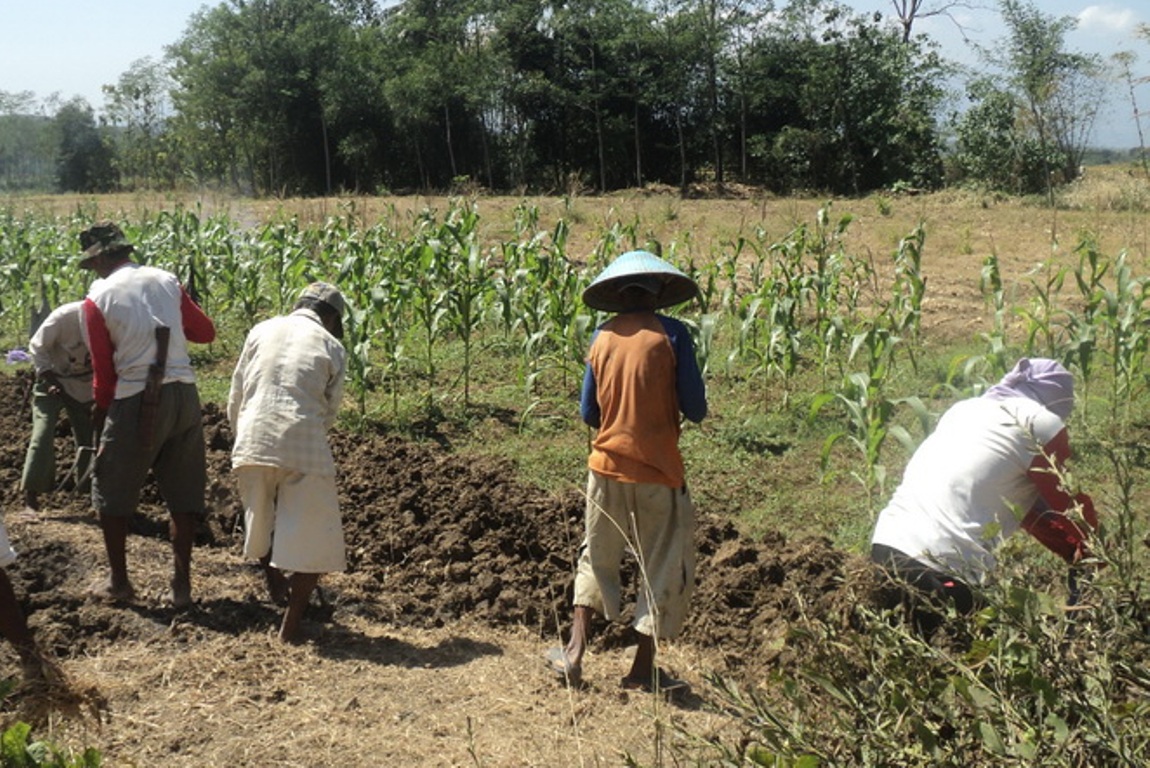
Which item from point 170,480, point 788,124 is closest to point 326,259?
point 170,480

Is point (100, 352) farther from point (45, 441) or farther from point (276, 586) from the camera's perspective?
→ point (45, 441)

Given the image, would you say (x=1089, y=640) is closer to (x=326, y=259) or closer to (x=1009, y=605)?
(x=1009, y=605)

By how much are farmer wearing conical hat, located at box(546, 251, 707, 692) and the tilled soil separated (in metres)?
0.33

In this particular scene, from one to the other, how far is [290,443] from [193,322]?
1.09 meters

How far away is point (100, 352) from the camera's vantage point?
583 cm

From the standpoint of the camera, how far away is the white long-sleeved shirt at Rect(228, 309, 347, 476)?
5379mm

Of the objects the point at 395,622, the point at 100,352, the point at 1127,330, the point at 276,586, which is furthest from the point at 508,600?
the point at 1127,330

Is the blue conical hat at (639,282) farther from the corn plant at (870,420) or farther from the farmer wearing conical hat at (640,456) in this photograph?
the corn plant at (870,420)

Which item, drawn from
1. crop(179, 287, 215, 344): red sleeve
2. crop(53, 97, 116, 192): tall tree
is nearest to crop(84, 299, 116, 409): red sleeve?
crop(179, 287, 215, 344): red sleeve

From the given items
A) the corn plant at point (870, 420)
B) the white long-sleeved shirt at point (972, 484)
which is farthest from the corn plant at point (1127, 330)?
the white long-sleeved shirt at point (972, 484)

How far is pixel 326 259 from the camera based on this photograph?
1209cm

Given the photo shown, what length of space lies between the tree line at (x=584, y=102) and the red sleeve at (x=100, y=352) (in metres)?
22.5

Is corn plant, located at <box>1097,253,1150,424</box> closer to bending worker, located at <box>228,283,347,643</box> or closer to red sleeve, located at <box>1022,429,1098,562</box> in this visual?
red sleeve, located at <box>1022,429,1098,562</box>

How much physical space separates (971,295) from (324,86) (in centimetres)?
2462
